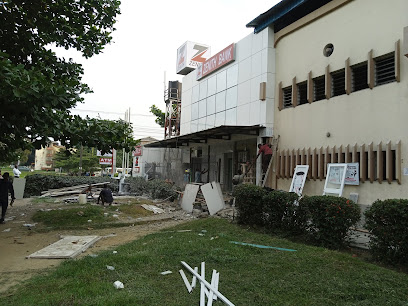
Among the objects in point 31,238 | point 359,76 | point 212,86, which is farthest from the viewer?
point 212,86

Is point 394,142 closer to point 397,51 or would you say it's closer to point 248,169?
point 397,51

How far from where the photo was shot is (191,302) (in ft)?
12.5

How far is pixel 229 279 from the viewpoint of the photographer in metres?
4.54

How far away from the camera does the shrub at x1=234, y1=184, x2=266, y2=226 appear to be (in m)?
8.28

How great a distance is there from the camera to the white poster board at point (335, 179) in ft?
33.1

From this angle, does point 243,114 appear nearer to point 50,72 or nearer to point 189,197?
point 189,197

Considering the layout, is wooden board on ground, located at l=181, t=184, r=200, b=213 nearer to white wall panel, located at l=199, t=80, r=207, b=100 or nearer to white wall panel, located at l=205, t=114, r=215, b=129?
white wall panel, located at l=205, t=114, r=215, b=129

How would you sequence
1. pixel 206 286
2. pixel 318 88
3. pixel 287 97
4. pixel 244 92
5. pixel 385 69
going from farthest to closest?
pixel 244 92
pixel 287 97
pixel 318 88
pixel 385 69
pixel 206 286

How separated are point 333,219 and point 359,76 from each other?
633 centimetres

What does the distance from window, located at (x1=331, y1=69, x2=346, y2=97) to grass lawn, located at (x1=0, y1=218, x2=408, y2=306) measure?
22.5 ft

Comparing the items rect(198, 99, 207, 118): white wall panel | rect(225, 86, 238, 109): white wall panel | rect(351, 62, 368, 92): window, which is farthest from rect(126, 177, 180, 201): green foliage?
rect(351, 62, 368, 92): window

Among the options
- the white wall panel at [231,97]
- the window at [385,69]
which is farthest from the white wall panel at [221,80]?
the window at [385,69]

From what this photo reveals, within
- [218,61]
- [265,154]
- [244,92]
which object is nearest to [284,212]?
[265,154]

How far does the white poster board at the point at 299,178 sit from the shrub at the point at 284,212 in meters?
4.07
